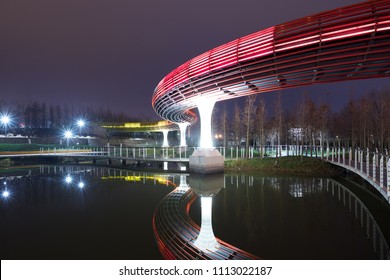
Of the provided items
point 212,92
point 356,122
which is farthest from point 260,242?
point 356,122

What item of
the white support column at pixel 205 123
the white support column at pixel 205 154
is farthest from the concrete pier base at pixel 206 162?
the white support column at pixel 205 123

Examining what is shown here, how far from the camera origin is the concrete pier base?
19.7 m

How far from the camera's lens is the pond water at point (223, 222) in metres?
6.22

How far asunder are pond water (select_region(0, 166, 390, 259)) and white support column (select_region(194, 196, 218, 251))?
23 centimetres

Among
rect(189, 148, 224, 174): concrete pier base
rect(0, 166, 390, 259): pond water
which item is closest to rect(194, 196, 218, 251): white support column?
rect(0, 166, 390, 259): pond water

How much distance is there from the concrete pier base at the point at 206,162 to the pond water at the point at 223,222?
5636mm

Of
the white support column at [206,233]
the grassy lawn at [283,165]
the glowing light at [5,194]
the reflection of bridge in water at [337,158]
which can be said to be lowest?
the white support column at [206,233]

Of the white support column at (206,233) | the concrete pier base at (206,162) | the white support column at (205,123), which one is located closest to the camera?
the white support column at (206,233)

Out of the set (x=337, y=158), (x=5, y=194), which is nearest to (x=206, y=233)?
(x=5, y=194)

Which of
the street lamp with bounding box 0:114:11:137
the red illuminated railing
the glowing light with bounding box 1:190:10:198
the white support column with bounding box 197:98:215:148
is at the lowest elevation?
the glowing light with bounding box 1:190:10:198

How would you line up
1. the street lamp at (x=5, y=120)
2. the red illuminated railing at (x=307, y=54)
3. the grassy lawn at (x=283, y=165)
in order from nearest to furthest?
1. the red illuminated railing at (x=307, y=54)
2. the grassy lawn at (x=283, y=165)
3. the street lamp at (x=5, y=120)

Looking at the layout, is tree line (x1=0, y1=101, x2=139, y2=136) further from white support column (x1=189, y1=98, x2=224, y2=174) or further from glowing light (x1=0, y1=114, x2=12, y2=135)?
white support column (x1=189, y1=98, x2=224, y2=174)

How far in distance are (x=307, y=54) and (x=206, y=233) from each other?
931cm

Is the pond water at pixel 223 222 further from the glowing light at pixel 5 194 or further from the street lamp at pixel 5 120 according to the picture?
the street lamp at pixel 5 120
